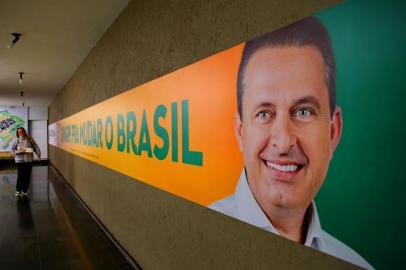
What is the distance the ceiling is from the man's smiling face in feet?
8.30

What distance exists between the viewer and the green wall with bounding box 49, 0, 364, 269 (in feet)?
4.60

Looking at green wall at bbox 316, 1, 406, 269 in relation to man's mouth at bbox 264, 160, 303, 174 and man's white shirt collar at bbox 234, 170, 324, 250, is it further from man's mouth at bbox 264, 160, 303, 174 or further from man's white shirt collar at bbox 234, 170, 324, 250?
man's white shirt collar at bbox 234, 170, 324, 250

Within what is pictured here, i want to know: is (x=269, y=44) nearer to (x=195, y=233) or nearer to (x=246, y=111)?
(x=246, y=111)

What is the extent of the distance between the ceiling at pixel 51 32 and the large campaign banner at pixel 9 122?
30.0 feet

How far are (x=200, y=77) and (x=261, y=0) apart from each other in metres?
0.60

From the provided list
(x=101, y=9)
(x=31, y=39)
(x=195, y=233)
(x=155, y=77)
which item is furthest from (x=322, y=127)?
(x=31, y=39)

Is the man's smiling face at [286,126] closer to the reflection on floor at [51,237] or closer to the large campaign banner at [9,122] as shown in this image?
the reflection on floor at [51,237]

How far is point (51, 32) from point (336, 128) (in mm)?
4399

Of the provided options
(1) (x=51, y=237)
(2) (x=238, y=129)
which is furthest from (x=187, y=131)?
(1) (x=51, y=237)

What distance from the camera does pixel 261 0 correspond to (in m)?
1.45

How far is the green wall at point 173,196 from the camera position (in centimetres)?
140

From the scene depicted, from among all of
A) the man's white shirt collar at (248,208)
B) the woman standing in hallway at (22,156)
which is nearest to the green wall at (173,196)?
the man's white shirt collar at (248,208)

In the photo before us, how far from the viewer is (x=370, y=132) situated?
0.98m

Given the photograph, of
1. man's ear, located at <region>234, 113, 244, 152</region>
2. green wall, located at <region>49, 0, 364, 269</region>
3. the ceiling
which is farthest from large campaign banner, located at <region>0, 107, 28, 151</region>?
man's ear, located at <region>234, 113, 244, 152</region>
